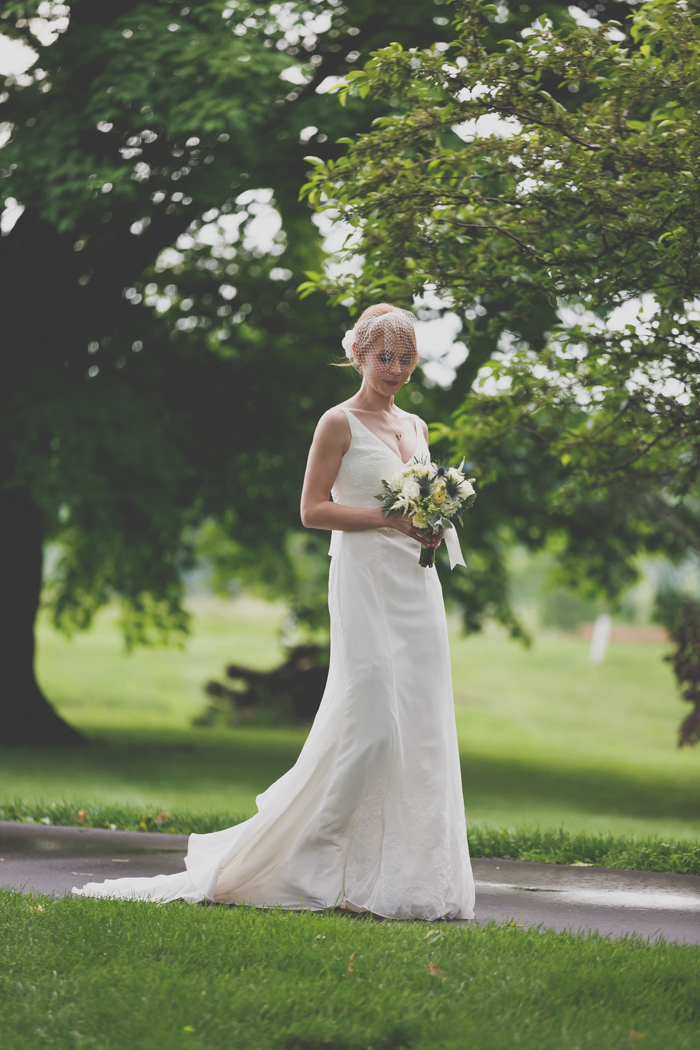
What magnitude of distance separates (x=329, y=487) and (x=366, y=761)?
1263 millimetres

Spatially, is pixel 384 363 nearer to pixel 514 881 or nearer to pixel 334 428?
pixel 334 428

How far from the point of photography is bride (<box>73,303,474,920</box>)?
15.9 feet

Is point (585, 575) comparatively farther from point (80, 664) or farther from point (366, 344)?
Answer: point (80, 664)

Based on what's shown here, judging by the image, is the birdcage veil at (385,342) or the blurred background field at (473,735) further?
the blurred background field at (473,735)

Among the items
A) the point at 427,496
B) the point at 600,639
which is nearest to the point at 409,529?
the point at 427,496

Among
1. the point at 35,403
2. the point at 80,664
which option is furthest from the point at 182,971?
the point at 80,664

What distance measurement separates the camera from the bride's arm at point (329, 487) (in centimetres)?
506

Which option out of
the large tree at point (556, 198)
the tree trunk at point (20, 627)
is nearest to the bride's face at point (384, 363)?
the large tree at point (556, 198)

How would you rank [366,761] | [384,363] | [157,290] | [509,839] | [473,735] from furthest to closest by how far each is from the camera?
1. [473,735]
2. [157,290]
3. [509,839]
4. [384,363]
5. [366,761]

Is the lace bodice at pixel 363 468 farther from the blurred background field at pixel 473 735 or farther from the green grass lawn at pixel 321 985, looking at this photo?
the blurred background field at pixel 473 735

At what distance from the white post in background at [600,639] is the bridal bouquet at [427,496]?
37.5m

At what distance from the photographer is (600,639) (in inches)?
1750

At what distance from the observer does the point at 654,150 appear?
5.48m

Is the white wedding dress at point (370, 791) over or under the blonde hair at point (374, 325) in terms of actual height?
under
